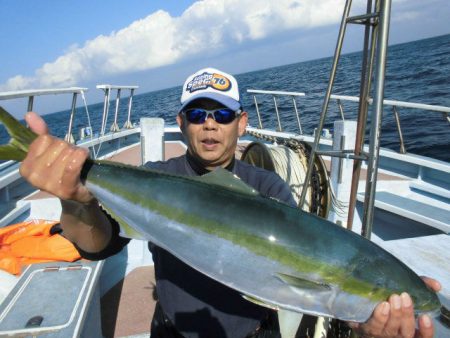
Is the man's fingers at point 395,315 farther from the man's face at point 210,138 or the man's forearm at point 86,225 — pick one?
the man's forearm at point 86,225

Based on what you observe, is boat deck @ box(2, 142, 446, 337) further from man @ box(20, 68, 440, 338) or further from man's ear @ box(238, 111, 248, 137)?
man's ear @ box(238, 111, 248, 137)

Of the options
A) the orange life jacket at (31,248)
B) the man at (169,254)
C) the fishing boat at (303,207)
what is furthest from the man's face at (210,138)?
the orange life jacket at (31,248)

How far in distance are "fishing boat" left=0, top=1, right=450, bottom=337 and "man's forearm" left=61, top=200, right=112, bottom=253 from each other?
0.69 meters

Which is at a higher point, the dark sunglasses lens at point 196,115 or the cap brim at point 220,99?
the cap brim at point 220,99

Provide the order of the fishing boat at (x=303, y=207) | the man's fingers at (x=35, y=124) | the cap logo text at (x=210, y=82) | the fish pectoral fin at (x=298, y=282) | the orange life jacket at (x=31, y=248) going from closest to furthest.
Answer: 1. the fish pectoral fin at (x=298, y=282)
2. the man's fingers at (x=35, y=124)
3. the fishing boat at (x=303, y=207)
4. the cap logo text at (x=210, y=82)
5. the orange life jacket at (x=31, y=248)

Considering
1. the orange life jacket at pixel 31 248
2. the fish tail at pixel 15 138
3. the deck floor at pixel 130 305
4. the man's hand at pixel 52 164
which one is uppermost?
the fish tail at pixel 15 138

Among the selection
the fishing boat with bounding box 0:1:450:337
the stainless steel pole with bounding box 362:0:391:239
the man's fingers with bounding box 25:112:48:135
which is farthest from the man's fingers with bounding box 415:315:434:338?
the man's fingers with bounding box 25:112:48:135

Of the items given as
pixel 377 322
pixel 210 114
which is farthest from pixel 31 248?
pixel 377 322

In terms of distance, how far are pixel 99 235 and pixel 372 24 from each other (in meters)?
2.13

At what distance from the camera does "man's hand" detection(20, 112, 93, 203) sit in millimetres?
1633

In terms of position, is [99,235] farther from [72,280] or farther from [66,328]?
[72,280]

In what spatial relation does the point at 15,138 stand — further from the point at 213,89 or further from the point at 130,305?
the point at 130,305

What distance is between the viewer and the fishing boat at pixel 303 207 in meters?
2.31

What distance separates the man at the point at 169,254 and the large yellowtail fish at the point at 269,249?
0.36 feet
